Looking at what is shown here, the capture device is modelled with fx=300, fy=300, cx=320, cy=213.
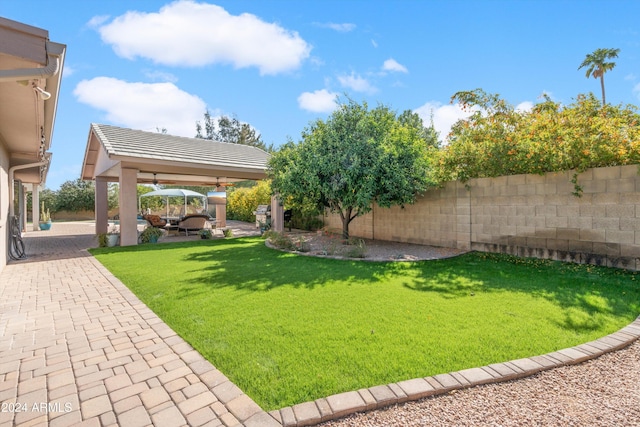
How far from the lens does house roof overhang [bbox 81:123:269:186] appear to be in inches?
464

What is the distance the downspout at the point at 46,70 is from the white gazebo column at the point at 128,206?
29.6ft

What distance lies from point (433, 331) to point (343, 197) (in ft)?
20.8

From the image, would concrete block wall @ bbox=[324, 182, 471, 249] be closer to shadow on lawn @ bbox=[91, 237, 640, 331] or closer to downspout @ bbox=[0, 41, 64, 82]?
shadow on lawn @ bbox=[91, 237, 640, 331]

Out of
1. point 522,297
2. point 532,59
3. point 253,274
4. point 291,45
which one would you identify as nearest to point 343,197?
point 253,274

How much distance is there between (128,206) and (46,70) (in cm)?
932

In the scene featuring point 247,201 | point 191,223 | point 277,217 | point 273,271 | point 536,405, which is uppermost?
point 247,201

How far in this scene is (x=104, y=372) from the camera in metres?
3.15

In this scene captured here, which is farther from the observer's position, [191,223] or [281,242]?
[191,223]

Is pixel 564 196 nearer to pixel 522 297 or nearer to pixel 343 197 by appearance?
pixel 522 297

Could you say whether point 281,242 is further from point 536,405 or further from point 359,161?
point 536,405

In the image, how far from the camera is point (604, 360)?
10.9 ft

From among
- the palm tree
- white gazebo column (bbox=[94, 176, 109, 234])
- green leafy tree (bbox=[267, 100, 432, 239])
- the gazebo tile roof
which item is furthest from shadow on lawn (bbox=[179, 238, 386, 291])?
the palm tree

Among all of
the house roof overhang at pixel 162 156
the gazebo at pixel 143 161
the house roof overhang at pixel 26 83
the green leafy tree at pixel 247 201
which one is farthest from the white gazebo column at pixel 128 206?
the green leafy tree at pixel 247 201

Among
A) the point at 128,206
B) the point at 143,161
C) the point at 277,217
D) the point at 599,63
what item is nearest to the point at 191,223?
the point at 128,206
